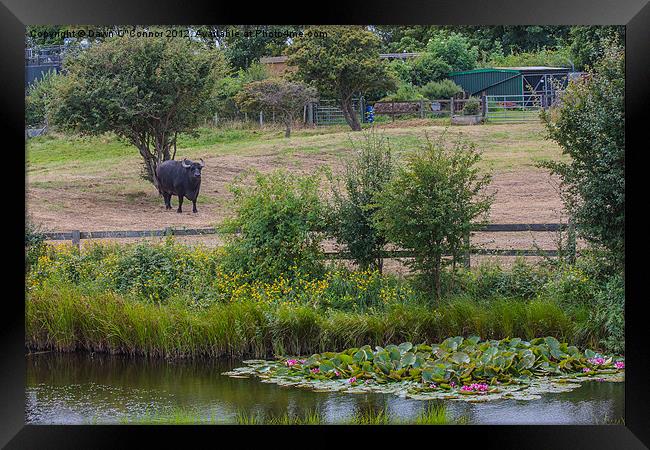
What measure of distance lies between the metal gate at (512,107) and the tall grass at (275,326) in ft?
21.8

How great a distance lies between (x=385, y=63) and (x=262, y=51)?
91.0 inches

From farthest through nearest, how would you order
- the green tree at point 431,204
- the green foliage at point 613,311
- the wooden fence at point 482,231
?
the wooden fence at point 482,231, the green tree at point 431,204, the green foliage at point 613,311

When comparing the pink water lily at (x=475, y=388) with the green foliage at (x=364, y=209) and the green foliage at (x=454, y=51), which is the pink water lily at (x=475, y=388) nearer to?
the green foliage at (x=364, y=209)

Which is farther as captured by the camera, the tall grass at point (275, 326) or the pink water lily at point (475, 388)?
the tall grass at point (275, 326)

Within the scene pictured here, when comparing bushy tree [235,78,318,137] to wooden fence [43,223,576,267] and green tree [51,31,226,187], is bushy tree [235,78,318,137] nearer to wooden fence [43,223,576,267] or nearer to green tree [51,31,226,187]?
green tree [51,31,226,187]

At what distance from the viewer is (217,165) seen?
1645 centimetres

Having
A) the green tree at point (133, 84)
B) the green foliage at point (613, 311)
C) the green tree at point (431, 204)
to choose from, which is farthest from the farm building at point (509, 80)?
the green foliage at point (613, 311)

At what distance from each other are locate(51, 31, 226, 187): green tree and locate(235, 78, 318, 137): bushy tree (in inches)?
32.5

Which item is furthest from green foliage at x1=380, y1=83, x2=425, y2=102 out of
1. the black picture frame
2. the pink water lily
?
the black picture frame

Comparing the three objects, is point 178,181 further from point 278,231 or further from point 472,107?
point 472,107

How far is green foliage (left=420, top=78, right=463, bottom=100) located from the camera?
16.3 meters
